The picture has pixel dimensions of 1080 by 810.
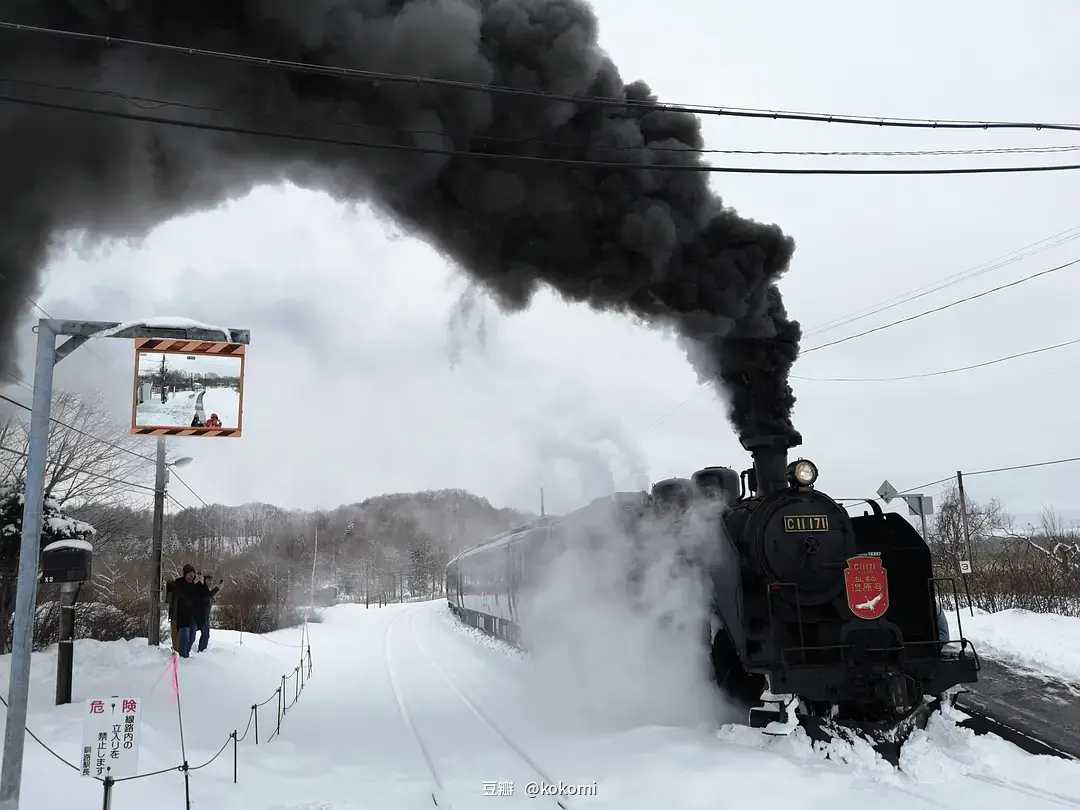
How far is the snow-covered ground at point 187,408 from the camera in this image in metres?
5.10

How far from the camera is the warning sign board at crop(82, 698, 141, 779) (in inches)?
185

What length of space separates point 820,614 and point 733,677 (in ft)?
3.71

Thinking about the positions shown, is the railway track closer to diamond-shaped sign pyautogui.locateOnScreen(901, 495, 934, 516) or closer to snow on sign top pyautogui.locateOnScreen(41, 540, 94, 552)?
snow on sign top pyautogui.locateOnScreen(41, 540, 94, 552)

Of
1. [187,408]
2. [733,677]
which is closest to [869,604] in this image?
[733,677]

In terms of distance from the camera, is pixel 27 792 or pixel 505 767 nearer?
pixel 27 792

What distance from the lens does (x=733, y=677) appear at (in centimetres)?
788

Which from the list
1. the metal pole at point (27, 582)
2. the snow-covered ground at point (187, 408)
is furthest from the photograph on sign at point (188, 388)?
the metal pole at point (27, 582)

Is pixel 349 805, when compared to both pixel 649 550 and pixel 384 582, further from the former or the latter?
pixel 384 582

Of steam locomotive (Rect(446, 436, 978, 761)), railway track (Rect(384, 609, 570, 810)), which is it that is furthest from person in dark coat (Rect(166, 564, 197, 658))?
steam locomotive (Rect(446, 436, 978, 761))

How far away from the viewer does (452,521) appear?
7506 centimetres

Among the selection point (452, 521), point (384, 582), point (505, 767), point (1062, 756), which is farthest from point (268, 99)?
point (384, 582)

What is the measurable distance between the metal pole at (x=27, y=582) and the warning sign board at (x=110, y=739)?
1.42 feet

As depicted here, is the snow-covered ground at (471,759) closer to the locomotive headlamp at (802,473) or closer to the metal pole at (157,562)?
the metal pole at (157,562)

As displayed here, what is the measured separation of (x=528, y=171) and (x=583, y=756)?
6.80 m
